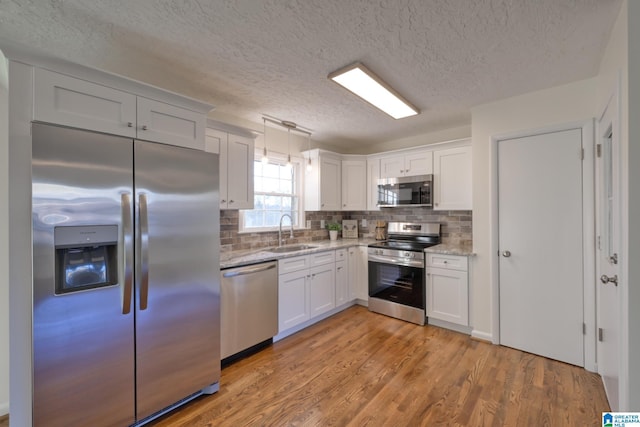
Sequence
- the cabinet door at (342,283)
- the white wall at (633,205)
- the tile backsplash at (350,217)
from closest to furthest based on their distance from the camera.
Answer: the white wall at (633,205) → the tile backsplash at (350,217) → the cabinet door at (342,283)

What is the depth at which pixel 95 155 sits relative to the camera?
59.4 inches

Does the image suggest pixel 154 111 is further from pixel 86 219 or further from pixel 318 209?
pixel 318 209

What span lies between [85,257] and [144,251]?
0.90 ft

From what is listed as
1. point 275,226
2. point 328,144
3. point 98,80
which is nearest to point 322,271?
point 275,226

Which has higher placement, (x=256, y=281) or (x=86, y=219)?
(x=86, y=219)

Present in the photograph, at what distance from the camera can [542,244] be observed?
2.46m

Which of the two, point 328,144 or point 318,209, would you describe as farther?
point 328,144

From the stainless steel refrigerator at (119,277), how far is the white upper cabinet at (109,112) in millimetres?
88

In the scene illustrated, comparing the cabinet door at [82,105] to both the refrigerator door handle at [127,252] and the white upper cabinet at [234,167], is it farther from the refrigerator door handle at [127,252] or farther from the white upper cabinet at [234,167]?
the white upper cabinet at [234,167]

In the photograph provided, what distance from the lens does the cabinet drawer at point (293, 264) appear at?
111 inches

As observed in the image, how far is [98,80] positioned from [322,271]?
2.62 meters

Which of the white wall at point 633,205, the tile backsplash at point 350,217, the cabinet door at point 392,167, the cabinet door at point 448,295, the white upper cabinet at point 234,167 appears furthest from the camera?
the cabinet door at point 392,167

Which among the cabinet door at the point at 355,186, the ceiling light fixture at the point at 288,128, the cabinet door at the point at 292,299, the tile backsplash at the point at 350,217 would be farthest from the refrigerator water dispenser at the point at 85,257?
the cabinet door at the point at 355,186

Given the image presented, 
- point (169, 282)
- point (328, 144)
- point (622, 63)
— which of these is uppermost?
point (328, 144)
